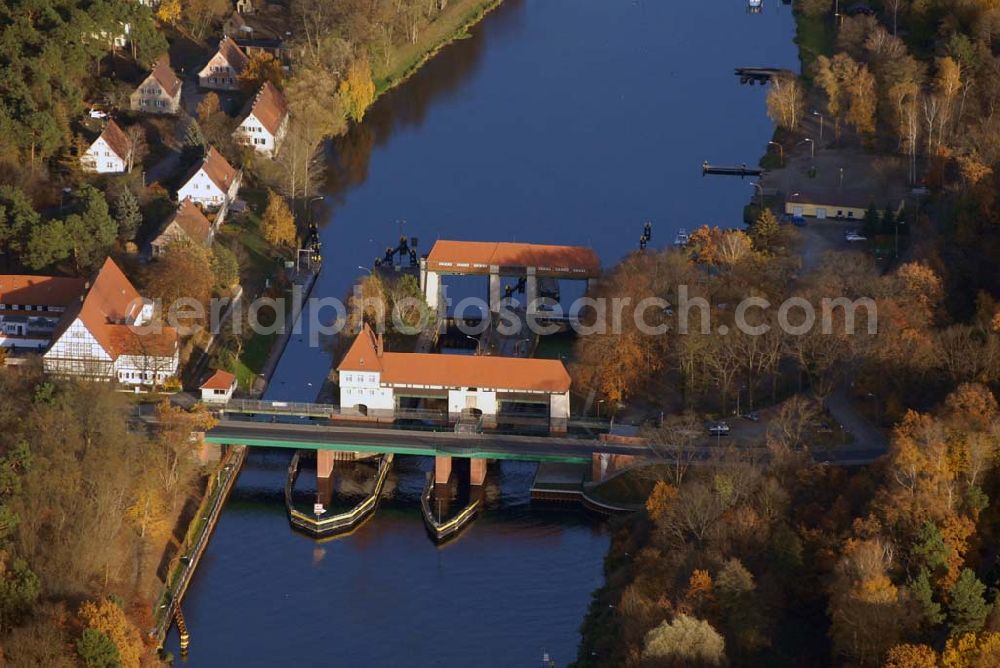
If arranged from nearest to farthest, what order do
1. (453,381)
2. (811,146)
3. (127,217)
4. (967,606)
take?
(967,606), (453,381), (127,217), (811,146)

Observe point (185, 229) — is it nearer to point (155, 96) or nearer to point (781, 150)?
point (155, 96)

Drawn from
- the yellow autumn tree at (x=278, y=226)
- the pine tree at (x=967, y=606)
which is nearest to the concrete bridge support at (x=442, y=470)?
the pine tree at (x=967, y=606)

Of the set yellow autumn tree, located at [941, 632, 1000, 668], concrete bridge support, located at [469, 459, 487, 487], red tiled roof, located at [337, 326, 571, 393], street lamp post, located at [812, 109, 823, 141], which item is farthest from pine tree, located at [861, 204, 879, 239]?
yellow autumn tree, located at [941, 632, 1000, 668]

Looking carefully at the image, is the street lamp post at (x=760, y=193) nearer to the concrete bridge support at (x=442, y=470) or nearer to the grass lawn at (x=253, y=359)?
the grass lawn at (x=253, y=359)

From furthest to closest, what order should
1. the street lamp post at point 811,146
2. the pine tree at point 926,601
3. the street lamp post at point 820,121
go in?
the street lamp post at point 820,121 < the street lamp post at point 811,146 < the pine tree at point 926,601

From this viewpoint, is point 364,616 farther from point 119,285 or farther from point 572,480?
point 119,285

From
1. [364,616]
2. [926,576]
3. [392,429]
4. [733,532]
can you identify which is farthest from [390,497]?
[926,576]

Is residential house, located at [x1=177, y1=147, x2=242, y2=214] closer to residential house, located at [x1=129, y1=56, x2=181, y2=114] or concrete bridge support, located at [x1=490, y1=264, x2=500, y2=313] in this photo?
residential house, located at [x1=129, y1=56, x2=181, y2=114]

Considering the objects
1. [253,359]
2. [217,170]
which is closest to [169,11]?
[217,170]
